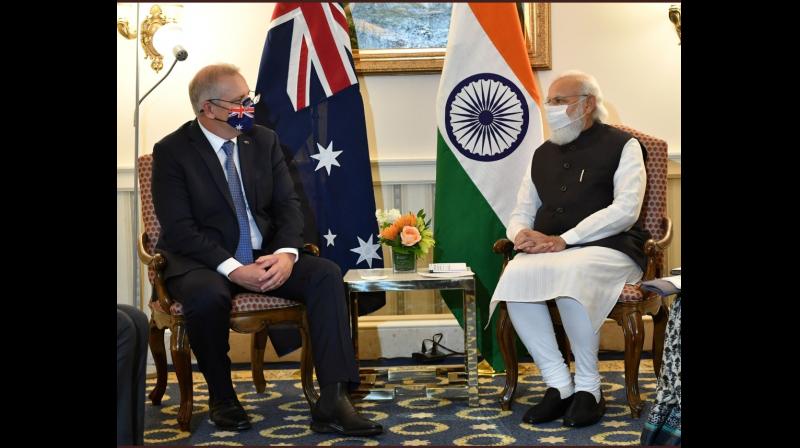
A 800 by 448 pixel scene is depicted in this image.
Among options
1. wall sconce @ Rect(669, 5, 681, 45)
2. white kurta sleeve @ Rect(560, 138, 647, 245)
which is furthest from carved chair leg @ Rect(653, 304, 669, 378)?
wall sconce @ Rect(669, 5, 681, 45)

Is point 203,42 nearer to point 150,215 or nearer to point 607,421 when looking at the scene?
point 150,215

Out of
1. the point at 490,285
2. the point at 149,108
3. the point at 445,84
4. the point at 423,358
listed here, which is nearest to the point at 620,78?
the point at 445,84

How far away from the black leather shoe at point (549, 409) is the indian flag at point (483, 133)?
0.92 meters

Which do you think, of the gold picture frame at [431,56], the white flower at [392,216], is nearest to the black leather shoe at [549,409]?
the white flower at [392,216]

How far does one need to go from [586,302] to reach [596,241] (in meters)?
0.36

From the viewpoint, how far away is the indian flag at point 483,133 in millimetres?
4480

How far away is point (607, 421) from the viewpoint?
11.5 ft

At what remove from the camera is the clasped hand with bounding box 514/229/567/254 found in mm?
3824

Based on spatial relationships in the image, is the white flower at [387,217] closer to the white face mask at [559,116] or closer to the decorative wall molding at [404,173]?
the white face mask at [559,116]

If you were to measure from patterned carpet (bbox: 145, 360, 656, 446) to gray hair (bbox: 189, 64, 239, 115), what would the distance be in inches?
52.2

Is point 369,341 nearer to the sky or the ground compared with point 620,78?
nearer to the ground

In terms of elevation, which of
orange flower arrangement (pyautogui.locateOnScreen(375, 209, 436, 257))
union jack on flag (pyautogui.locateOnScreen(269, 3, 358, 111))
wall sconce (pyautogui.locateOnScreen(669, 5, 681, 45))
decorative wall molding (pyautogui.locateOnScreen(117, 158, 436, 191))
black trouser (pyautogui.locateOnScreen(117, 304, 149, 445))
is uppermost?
wall sconce (pyautogui.locateOnScreen(669, 5, 681, 45))

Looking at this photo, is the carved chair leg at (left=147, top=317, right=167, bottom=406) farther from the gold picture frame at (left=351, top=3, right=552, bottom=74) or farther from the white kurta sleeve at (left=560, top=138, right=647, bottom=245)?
the gold picture frame at (left=351, top=3, right=552, bottom=74)

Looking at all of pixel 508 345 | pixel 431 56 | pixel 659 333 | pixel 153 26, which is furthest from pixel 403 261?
pixel 153 26
